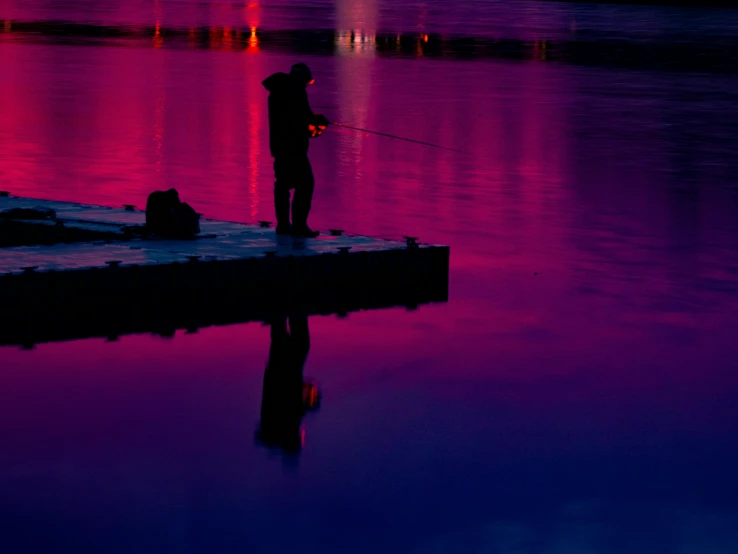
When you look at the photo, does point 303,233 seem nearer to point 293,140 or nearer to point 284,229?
point 284,229

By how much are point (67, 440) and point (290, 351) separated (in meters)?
2.61

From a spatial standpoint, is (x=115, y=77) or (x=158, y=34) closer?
(x=115, y=77)

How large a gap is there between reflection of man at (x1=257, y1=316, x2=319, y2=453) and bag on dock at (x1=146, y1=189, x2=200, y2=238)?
2011mm

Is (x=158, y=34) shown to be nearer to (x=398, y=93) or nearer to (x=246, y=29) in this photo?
(x=246, y=29)

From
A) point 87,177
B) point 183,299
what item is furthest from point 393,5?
point 183,299

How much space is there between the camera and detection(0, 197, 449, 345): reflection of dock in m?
12.1

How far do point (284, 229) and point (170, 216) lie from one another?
1.04 meters

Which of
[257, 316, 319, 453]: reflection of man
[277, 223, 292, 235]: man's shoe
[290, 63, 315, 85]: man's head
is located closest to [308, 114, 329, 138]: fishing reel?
[290, 63, 315, 85]: man's head

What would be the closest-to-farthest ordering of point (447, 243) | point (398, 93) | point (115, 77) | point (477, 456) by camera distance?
point (477, 456), point (447, 243), point (398, 93), point (115, 77)

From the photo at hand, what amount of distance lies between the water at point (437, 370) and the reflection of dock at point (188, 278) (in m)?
0.45

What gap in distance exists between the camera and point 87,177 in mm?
19953

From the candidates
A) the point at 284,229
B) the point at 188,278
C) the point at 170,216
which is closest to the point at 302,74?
the point at 284,229

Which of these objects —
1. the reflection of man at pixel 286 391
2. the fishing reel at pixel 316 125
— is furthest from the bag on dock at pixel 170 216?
the reflection of man at pixel 286 391

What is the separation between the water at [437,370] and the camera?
784cm
